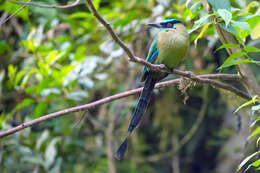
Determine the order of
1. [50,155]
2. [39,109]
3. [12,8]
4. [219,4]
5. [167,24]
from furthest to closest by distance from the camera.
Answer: [50,155] < [39,109] < [167,24] < [12,8] < [219,4]

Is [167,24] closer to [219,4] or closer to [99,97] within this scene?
[219,4]

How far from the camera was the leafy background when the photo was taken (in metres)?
2.47

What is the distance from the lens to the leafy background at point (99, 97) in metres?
2.47

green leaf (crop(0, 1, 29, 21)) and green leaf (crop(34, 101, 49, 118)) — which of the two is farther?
green leaf (crop(34, 101, 49, 118))

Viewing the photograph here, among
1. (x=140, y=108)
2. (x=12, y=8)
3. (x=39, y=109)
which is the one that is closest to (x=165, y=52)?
(x=140, y=108)

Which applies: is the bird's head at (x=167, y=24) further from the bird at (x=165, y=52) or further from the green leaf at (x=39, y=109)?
the green leaf at (x=39, y=109)

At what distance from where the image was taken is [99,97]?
3.28 meters

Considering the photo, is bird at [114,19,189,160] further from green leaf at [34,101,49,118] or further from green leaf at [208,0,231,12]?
green leaf at [34,101,49,118]

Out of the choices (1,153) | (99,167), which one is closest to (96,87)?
(99,167)

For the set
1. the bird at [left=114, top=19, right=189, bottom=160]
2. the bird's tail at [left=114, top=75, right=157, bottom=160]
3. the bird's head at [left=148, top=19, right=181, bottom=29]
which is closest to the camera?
the bird's tail at [left=114, top=75, right=157, bottom=160]

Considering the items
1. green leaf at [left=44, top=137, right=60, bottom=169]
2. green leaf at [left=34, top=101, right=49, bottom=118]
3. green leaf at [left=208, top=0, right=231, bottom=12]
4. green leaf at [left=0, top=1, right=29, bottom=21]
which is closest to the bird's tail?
green leaf at [left=208, top=0, right=231, bottom=12]

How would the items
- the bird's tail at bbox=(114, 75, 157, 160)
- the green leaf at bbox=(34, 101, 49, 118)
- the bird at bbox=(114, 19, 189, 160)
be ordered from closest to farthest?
the bird's tail at bbox=(114, 75, 157, 160)
the bird at bbox=(114, 19, 189, 160)
the green leaf at bbox=(34, 101, 49, 118)

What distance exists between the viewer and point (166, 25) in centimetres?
200

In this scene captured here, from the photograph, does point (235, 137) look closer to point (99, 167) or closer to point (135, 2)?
point (99, 167)
